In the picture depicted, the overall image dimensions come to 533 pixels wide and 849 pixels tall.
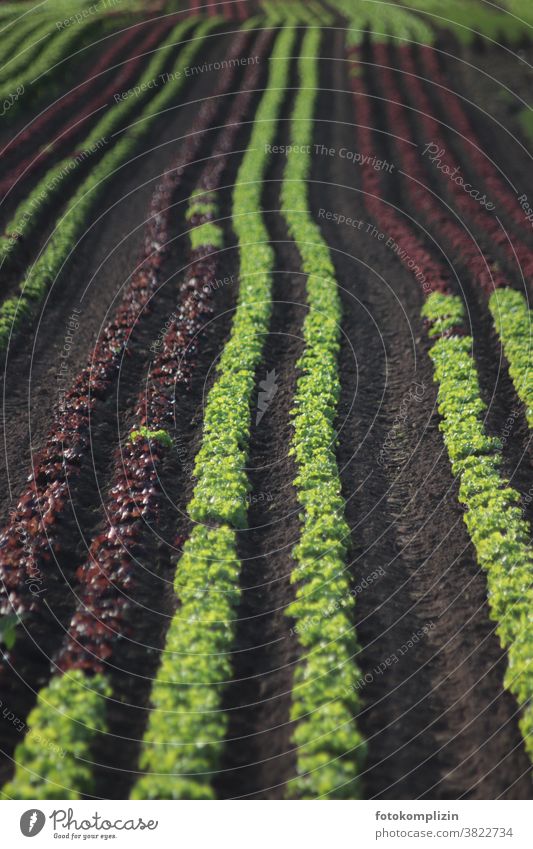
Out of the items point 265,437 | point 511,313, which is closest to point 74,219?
point 265,437

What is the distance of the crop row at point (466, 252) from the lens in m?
18.4

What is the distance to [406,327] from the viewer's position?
2123 centimetres

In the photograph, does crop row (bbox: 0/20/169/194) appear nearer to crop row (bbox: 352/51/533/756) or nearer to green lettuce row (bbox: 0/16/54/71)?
green lettuce row (bbox: 0/16/54/71)

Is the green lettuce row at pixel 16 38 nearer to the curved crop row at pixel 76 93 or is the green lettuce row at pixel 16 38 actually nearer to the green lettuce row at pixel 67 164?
the curved crop row at pixel 76 93

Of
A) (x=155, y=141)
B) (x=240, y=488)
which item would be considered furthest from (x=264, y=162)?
(x=240, y=488)

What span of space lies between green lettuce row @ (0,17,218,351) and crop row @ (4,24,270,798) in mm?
5066

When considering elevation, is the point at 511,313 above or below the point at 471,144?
below

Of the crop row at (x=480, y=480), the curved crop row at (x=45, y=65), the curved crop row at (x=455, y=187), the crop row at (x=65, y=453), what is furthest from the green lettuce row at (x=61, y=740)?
the curved crop row at (x=45, y=65)

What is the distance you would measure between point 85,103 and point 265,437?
91.6ft

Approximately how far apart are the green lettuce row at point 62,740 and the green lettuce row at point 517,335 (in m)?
12.3

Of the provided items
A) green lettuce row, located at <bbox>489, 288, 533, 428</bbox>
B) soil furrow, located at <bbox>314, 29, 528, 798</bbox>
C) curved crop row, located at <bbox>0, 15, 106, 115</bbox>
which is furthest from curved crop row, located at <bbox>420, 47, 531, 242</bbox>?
curved crop row, located at <bbox>0, 15, 106, 115</bbox>

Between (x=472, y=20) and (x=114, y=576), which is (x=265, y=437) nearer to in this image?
(x=114, y=576)

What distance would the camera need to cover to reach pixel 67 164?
30.6 meters

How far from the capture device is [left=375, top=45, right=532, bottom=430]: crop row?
1841 cm
